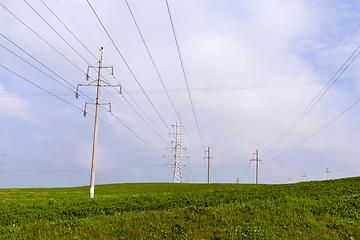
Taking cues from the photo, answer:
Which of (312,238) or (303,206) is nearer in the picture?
(312,238)

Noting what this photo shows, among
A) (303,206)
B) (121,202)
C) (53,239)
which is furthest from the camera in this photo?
(121,202)

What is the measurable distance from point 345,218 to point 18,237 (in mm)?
14691

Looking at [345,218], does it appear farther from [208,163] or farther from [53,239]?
[208,163]

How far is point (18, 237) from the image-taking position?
45.5 feet

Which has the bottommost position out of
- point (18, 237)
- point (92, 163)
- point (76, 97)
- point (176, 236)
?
point (18, 237)

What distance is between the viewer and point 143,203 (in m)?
23.9

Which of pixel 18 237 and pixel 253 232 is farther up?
pixel 253 232

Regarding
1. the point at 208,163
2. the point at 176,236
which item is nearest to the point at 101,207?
the point at 176,236

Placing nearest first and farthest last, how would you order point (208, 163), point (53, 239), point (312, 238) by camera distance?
point (312, 238) → point (53, 239) → point (208, 163)

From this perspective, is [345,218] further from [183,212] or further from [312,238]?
[183,212]

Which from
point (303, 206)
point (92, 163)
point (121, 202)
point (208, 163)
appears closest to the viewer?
point (303, 206)

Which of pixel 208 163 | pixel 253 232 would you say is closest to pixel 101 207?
pixel 253 232

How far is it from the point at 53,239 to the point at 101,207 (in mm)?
10012

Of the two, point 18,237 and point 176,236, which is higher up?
point 176,236
